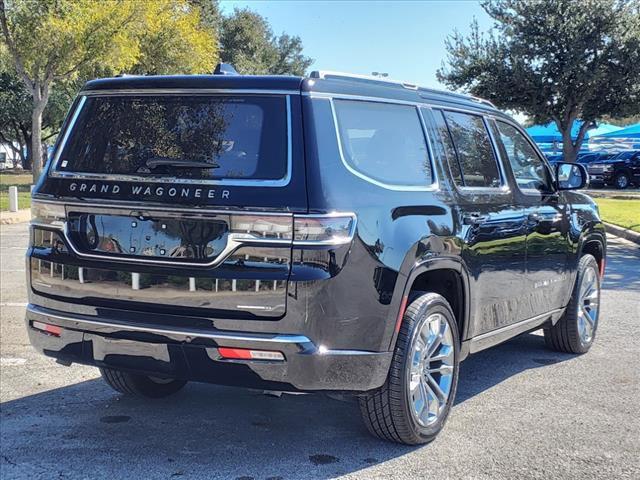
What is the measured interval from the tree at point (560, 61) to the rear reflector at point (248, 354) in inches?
927

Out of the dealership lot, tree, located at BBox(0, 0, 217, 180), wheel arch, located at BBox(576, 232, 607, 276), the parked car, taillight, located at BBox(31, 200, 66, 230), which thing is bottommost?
the dealership lot

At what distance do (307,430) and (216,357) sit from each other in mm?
1191

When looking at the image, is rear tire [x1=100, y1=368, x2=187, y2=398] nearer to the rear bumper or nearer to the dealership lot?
the dealership lot

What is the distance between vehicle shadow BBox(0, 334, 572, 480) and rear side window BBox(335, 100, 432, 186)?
1554mm

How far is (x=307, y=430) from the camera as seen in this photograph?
448 centimetres

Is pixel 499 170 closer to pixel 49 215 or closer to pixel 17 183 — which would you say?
pixel 49 215

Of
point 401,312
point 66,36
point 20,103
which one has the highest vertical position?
point 20,103

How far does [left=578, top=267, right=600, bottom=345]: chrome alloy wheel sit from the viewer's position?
20.5 feet

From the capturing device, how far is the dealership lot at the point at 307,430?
390cm

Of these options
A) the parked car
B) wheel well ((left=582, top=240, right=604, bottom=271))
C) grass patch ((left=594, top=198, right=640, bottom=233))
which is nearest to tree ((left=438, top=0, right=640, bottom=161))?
grass patch ((left=594, top=198, right=640, bottom=233))

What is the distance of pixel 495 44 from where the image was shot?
2642cm

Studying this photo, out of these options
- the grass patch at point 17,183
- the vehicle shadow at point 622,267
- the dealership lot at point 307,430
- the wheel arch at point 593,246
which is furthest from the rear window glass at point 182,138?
the grass patch at point 17,183

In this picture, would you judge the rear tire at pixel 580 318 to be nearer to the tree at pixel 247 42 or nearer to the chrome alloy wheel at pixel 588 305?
the chrome alloy wheel at pixel 588 305

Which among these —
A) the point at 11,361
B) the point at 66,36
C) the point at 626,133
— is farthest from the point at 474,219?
the point at 626,133
